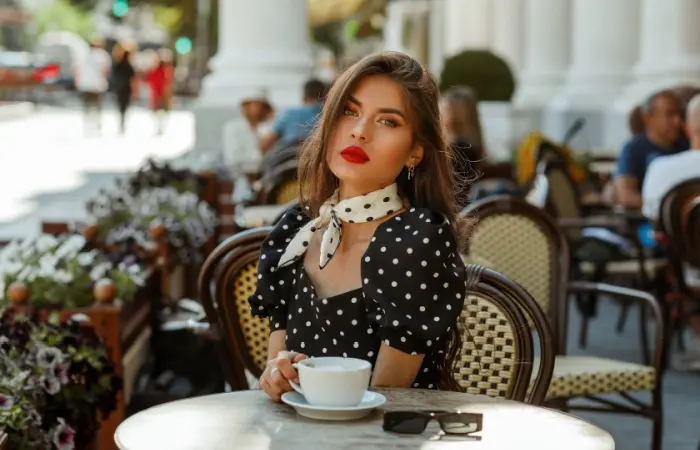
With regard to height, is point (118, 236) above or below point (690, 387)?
above

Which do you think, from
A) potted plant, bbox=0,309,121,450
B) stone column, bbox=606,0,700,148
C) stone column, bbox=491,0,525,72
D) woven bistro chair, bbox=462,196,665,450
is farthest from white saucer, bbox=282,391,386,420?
stone column, bbox=491,0,525,72

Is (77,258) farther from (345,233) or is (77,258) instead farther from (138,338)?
(345,233)

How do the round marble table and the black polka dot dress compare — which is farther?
the black polka dot dress

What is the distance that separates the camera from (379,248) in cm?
315

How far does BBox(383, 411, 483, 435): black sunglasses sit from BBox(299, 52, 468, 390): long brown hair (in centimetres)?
57

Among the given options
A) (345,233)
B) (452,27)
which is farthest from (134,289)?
(452,27)

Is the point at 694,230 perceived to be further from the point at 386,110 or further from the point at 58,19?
the point at 58,19

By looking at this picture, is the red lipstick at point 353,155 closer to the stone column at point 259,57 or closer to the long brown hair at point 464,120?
the long brown hair at point 464,120

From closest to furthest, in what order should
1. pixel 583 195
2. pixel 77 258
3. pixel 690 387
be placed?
pixel 77 258, pixel 690 387, pixel 583 195

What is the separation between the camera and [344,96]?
10.6 ft

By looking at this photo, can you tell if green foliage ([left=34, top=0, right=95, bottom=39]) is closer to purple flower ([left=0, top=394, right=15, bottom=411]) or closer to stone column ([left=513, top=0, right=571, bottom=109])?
stone column ([left=513, top=0, right=571, bottom=109])

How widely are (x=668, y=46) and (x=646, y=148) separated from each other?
480cm

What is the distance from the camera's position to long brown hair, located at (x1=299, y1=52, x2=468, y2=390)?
325cm

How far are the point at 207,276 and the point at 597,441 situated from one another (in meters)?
1.74
